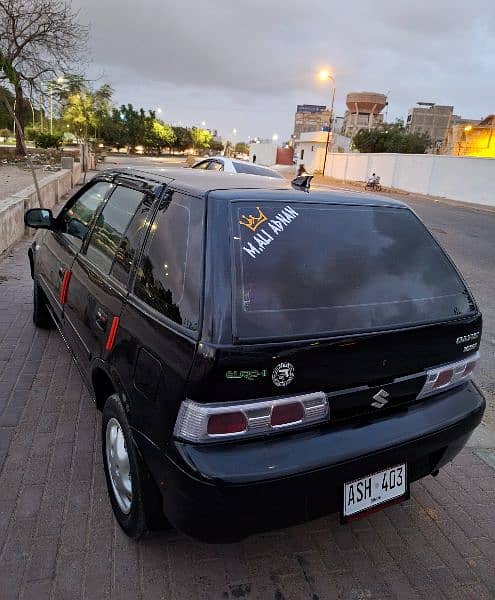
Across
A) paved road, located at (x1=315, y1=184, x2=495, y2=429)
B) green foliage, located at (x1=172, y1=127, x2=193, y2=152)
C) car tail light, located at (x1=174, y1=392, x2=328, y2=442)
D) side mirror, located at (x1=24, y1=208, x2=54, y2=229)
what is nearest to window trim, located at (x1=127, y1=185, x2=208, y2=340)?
car tail light, located at (x1=174, y1=392, x2=328, y2=442)

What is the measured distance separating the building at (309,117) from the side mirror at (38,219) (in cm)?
13918

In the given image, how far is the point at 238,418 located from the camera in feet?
5.83

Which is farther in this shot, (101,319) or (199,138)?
(199,138)

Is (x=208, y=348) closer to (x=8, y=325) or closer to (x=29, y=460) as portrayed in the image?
(x=29, y=460)

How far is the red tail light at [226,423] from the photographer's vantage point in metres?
1.76

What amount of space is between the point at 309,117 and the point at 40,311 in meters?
152

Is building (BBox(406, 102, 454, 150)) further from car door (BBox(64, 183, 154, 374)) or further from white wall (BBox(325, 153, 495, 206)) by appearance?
car door (BBox(64, 183, 154, 374))

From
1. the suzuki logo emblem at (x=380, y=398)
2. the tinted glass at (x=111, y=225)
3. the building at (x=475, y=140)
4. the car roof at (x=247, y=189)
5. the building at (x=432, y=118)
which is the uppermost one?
the building at (x=432, y=118)

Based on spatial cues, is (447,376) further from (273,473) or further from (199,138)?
(199,138)

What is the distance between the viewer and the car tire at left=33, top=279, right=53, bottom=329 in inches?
177

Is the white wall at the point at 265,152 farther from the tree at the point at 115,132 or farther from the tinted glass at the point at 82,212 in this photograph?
the tinted glass at the point at 82,212

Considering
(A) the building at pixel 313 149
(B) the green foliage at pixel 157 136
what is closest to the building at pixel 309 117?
(B) the green foliage at pixel 157 136

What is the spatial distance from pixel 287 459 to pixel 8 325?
3.93 m

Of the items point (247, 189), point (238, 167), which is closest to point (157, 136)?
point (238, 167)
